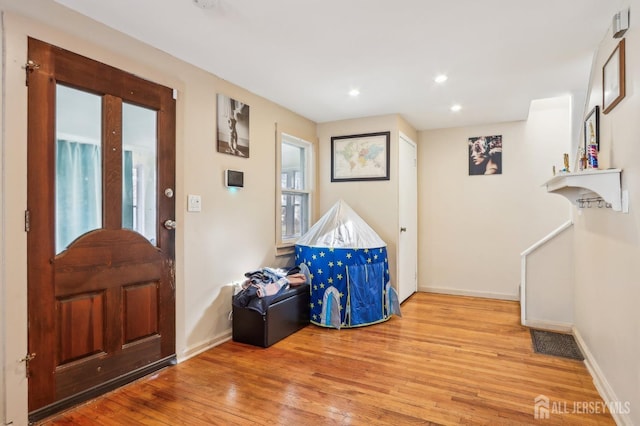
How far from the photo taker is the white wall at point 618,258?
1780 millimetres

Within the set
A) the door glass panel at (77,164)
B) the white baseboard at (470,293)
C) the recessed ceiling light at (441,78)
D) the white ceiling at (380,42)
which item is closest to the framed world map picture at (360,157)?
the white ceiling at (380,42)

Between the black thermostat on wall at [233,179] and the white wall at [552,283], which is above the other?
the black thermostat on wall at [233,179]

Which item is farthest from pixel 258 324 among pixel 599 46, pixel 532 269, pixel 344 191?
pixel 599 46

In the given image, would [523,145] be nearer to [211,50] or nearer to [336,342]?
[336,342]

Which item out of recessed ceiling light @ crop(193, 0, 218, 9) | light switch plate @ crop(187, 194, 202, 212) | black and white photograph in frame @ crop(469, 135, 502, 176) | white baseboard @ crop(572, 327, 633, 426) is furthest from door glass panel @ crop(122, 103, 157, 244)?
black and white photograph in frame @ crop(469, 135, 502, 176)

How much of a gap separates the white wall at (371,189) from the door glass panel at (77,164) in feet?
9.46

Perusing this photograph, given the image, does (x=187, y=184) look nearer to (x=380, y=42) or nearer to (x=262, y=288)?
(x=262, y=288)

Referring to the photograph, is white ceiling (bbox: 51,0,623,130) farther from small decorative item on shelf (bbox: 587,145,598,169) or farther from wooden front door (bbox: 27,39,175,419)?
small decorative item on shelf (bbox: 587,145,598,169)

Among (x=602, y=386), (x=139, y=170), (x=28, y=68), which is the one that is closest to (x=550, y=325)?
(x=602, y=386)

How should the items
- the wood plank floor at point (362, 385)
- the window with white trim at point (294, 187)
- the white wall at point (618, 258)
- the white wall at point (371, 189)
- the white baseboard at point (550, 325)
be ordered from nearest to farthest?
the white wall at point (618, 258) → the wood plank floor at point (362, 385) → the white baseboard at point (550, 325) → the window with white trim at point (294, 187) → the white wall at point (371, 189)

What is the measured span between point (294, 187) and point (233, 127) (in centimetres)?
134

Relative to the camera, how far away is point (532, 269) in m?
3.63

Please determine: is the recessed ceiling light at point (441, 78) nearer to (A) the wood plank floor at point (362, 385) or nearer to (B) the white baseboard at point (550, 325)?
(A) the wood plank floor at point (362, 385)

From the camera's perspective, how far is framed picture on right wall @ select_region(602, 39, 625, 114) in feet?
6.54
